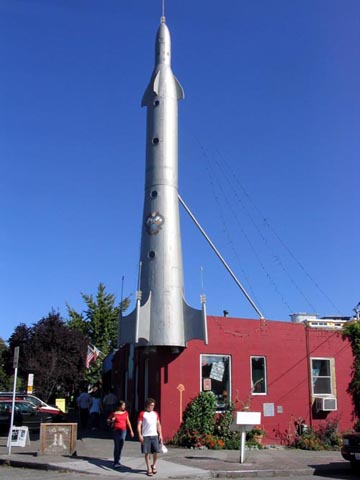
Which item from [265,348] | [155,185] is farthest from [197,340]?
[155,185]

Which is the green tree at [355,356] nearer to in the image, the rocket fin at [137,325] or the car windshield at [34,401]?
the rocket fin at [137,325]

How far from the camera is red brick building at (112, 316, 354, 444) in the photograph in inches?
742

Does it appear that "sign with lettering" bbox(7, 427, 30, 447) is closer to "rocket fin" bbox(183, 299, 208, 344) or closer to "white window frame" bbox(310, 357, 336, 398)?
Answer: "rocket fin" bbox(183, 299, 208, 344)

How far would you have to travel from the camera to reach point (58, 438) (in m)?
15.0

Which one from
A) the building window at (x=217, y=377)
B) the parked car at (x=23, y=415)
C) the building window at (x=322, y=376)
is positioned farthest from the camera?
the parked car at (x=23, y=415)

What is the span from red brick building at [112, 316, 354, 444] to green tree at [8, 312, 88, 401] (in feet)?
60.6

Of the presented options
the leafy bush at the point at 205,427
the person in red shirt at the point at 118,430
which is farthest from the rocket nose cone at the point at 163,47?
the person in red shirt at the point at 118,430

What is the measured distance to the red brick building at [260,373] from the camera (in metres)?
18.9

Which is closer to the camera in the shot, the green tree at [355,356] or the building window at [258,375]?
the building window at [258,375]

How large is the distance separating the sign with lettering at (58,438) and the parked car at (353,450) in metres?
7.05

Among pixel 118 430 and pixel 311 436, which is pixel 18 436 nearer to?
pixel 118 430

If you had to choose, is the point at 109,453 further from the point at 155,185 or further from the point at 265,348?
the point at 155,185

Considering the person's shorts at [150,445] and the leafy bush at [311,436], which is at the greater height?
the person's shorts at [150,445]

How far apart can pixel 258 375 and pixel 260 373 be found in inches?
4.1
